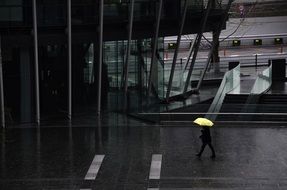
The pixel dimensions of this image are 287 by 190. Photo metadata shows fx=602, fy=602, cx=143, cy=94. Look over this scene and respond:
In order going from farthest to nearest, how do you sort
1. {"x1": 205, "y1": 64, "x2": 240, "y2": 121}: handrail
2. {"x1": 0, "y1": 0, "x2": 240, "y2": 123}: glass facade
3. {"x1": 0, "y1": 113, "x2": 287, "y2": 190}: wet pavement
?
1. {"x1": 205, "y1": 64, "x2": 240, "y2": 121}: handrail
2. {"x1": 0, "y1": 0, "x2": 240, "y2": 123}: glass facade
3. {"x1": 0, "y1": 113, "x2": 287, "y2": 190}: wet pavement

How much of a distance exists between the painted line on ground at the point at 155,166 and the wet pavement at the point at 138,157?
0.03 meters

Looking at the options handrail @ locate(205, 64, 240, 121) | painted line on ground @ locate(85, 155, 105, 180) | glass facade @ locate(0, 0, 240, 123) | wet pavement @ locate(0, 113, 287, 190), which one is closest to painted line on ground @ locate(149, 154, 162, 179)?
wet pavement @ locate(0, 113, 287, 190)

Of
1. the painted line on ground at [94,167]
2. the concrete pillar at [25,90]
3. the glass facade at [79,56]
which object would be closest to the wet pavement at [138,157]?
the painted line on ground at [94,167]

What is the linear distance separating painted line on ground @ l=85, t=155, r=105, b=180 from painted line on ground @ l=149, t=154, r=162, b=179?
155 cm

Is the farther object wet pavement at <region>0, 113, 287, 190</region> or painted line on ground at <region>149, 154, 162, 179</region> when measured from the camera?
painted line on ground at <region>149, 154, 162, 179</region>

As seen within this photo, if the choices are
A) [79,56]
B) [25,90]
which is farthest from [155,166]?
[79,56]

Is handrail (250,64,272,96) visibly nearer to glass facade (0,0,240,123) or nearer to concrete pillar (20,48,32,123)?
glass facade (0,0,240,123)

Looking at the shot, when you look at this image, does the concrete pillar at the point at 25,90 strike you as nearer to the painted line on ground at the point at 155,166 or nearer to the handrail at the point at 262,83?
the painted line on ground at the point at 155,166

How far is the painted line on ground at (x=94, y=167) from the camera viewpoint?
1658 cm

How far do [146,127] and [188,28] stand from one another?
1074 centimetres

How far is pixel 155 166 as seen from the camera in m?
17.7

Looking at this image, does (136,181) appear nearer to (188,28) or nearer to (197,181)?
(197,181)

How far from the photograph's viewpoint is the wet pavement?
15.9 meters

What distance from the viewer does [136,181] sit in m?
16.0
